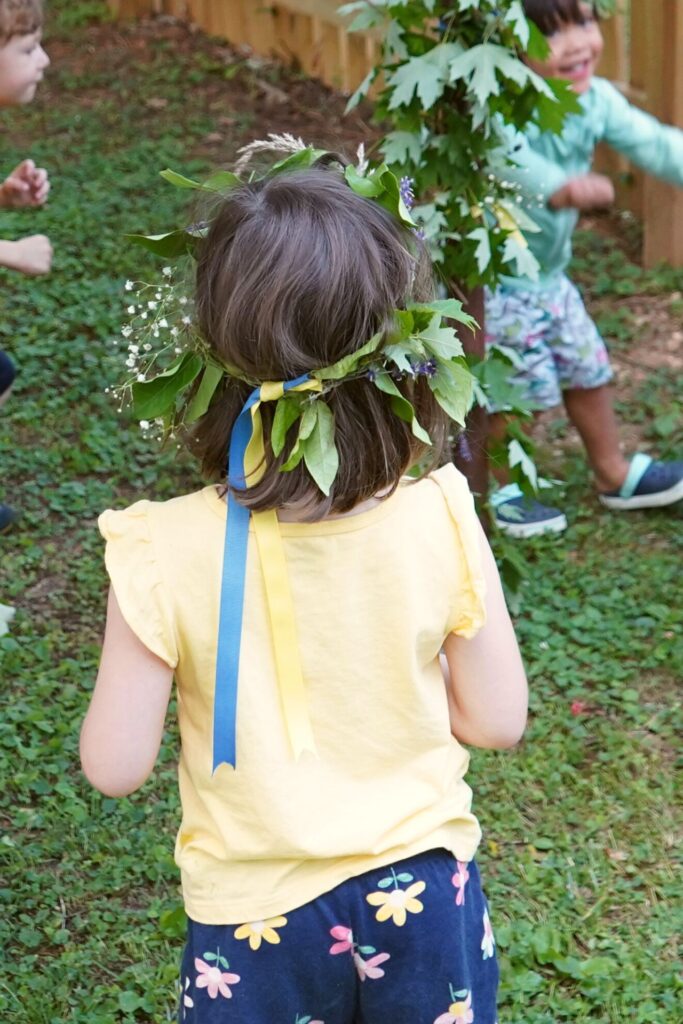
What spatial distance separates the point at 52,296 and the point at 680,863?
3496mm

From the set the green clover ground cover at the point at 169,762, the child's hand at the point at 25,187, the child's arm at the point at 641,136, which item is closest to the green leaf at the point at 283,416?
the green clover ground cover at the point at 169,762

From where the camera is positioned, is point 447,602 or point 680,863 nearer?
point 447,602

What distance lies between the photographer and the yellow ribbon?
151 centimetres

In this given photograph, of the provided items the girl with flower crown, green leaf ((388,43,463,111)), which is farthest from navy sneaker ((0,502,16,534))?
the girl with flower crown

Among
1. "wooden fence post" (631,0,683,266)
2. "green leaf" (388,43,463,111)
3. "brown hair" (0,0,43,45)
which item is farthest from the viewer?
"wooden fence post" (631,0,683,266)

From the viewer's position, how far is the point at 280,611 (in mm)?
1505

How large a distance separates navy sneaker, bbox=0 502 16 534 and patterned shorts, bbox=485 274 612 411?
153cm

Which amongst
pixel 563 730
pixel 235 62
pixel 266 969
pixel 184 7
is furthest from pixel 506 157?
pixel 184 7

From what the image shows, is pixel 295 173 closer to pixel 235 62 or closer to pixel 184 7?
pixel 235 62

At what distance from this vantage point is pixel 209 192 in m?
1.59

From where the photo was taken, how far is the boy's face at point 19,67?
3629 millimetres

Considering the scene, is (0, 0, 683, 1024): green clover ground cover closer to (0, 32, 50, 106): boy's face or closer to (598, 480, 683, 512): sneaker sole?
(598, 480, 683, 512): sneaker sole

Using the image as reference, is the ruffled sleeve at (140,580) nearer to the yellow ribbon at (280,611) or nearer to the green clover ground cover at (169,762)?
the yellow ribbon at (280,611)

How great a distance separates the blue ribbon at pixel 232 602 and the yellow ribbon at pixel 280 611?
0.01 m
